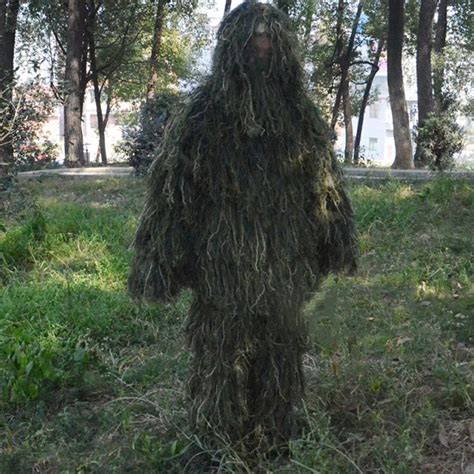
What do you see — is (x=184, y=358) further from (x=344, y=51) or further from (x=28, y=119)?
(x=344, y=51)

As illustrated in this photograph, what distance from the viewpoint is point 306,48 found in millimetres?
10055

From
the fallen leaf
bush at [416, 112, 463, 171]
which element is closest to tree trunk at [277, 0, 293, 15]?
the fallen leaf

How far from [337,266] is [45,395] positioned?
2.23m

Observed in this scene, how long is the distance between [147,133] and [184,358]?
6.71 meters

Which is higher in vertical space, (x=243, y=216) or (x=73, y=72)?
(x=73, y=72)

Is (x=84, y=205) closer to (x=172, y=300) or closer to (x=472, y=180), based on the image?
(x=472, y=180)

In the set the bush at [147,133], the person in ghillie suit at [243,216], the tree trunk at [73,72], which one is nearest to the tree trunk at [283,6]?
the person in ghillie suit at [243,216]

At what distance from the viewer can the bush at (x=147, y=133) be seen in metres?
10.9

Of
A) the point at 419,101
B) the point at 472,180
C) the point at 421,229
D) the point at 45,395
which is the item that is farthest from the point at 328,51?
the point at 45,395

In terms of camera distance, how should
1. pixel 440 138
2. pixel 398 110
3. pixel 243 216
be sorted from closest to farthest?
Answer: 1. pixel 243 216
2. pixel 440 138
3. pixel 398 110

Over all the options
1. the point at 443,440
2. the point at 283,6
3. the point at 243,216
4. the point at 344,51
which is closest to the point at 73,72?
the point at 283,6

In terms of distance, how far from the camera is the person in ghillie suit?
3.07 metres

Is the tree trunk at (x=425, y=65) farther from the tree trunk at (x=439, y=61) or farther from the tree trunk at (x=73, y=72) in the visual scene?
the tree trunk at (x=73, y=72)

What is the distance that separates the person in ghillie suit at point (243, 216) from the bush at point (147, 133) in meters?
7.59
